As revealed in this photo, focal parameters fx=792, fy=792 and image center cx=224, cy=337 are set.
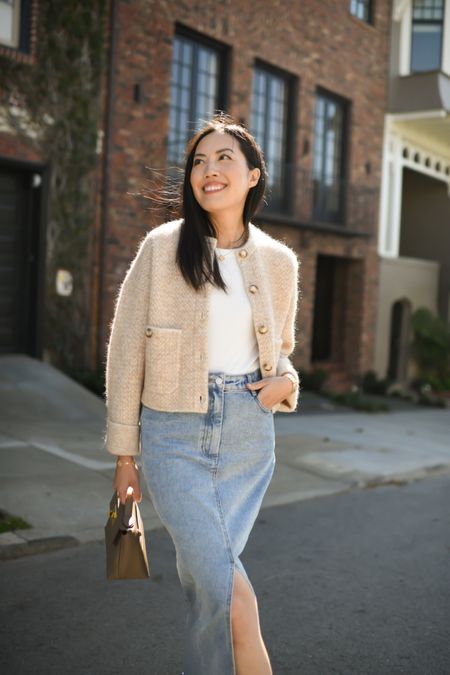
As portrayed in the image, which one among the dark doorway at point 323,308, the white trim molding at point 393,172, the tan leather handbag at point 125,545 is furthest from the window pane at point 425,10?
the tan leather handbag at point 125,545

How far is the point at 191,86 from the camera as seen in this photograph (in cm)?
1281

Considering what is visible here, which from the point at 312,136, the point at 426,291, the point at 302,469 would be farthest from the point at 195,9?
the point at 426,291

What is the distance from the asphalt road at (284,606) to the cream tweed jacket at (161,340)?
1.41 m

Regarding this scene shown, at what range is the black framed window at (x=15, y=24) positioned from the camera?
993 cm

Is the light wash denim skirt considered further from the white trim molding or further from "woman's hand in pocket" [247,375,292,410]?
the white trim molding

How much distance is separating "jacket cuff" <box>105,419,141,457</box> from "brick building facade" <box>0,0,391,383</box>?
7.38m

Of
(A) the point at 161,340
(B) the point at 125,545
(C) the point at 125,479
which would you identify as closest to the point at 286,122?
(A) the point at 161,340

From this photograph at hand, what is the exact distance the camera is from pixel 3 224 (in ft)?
34.8

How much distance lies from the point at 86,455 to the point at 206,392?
511 cm

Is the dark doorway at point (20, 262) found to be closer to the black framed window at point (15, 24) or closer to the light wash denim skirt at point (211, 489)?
the black framed window at point (15, 24)

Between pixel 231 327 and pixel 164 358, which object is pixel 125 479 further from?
pixel 231 327

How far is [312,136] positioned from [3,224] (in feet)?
22.7

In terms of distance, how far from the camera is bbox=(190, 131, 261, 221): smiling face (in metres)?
2.70

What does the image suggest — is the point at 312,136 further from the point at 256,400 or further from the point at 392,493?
the point at 256,400
